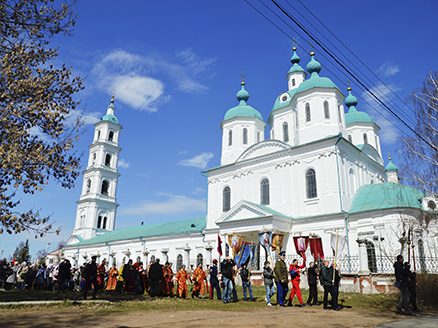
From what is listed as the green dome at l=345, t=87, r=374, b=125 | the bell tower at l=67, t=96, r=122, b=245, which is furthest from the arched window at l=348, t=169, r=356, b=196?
the bell tower at l=67, t=96, r=122, b=245

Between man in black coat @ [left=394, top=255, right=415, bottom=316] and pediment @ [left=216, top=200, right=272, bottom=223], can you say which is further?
pediment @ [left=216, top=200, right=272, bottom=223]

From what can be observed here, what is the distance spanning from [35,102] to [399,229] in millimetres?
20844

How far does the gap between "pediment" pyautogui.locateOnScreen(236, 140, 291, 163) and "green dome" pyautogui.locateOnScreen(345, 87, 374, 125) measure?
12.5 meters

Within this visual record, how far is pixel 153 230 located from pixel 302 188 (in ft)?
69.4

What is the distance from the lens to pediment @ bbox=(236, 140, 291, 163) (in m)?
27.8

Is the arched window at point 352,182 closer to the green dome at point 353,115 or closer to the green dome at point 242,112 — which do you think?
the green dome at point 242,112

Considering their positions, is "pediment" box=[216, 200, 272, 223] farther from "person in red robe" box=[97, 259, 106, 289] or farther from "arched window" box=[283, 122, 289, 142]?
"person in red robe" box=[97, 259, 106, 289]

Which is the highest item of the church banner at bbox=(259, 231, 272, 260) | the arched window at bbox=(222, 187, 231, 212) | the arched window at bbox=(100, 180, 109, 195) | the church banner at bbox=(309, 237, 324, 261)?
the arched window at bbox=(100, 180, 109, 195)

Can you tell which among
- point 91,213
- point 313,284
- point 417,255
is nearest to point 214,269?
point 313,284

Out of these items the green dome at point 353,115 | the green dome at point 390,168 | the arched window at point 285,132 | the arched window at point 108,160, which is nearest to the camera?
the arched window at point 285,132

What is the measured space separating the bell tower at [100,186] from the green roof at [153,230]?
233 cm

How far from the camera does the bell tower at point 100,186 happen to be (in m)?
46.6

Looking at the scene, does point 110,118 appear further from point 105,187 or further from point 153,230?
point 153,230

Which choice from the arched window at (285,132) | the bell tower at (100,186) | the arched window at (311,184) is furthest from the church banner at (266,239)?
the bell tower at (100,186)
